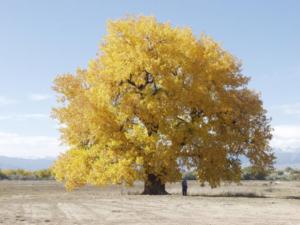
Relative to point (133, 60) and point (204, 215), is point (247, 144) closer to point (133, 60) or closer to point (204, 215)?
point (133, 60)

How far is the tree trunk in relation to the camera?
45906 millimetres

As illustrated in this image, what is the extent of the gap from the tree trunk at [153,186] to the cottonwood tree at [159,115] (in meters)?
0.08

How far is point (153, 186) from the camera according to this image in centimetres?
4622

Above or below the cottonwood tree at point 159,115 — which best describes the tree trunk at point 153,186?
below

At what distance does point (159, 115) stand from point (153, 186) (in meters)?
6.17

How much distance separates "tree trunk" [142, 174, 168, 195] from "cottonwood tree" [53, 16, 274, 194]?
0.08 meters

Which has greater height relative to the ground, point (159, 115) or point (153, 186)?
point (159, 115)

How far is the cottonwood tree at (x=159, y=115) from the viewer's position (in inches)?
1727

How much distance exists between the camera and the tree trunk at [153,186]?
45.9m

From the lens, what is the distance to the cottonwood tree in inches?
1727

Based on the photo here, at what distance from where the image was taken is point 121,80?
45000mm

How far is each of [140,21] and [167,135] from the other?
920cm

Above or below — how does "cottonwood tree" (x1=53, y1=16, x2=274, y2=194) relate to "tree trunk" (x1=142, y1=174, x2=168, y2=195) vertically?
above

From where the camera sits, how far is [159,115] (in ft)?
143
